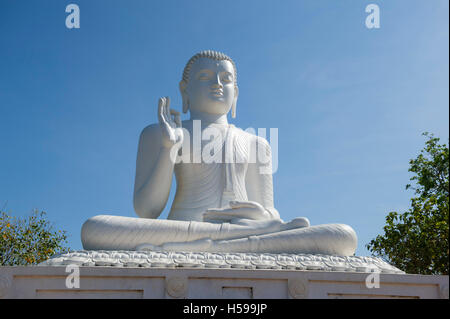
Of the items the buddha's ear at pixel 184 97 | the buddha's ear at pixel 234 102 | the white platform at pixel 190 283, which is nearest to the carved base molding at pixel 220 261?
the white platform at pixel 190 283

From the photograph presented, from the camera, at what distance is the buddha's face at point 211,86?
7.03 meters

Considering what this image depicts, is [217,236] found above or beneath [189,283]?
above

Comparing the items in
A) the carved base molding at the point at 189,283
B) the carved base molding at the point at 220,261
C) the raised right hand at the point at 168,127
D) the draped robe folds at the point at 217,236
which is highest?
the raised right hand at the point at 168,127

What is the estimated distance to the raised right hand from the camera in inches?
233

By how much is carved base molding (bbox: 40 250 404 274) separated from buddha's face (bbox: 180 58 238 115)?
112 inches

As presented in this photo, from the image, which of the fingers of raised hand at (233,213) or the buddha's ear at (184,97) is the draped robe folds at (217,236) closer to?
the fingers of raised hand at (233,213)

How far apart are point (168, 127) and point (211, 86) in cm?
137

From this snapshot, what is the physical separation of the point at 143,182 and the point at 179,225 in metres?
1.29

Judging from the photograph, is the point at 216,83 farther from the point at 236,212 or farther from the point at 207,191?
the point at 236,212

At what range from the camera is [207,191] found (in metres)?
6.55

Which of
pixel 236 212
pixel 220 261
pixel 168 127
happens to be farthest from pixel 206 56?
pixel 220 261

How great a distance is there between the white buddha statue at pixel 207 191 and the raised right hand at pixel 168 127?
0.01 metres
